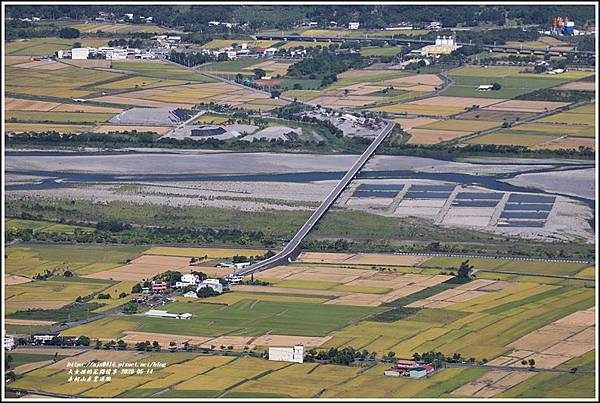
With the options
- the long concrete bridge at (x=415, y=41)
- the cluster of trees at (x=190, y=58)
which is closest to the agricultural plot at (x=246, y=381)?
the cluster of trees at (x=190, y=58)

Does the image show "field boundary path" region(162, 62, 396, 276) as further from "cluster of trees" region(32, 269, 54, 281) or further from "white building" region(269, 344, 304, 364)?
"white building" region(269, 344, 304, 364)

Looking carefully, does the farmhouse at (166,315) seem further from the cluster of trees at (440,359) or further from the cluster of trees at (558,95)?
the cluster of trees at (558,95)

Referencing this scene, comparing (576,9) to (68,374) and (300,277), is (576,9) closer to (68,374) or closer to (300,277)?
(300,277)

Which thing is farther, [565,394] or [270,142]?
[270,142]

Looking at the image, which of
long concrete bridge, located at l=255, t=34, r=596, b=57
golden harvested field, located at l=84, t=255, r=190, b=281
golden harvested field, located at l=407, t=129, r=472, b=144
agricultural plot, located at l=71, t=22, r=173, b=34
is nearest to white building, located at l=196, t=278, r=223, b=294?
golden harvested field, located at l=84, t=255, r=190, b=281

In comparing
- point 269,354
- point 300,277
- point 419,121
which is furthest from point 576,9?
point 269,354

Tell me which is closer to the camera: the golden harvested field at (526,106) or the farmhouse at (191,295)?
the farmhouse at (191,295)
